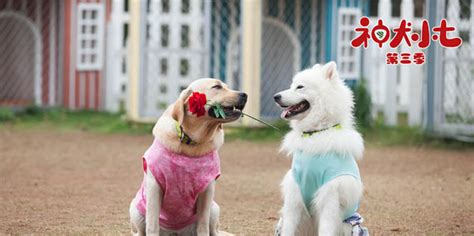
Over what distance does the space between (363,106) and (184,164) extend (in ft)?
26.9

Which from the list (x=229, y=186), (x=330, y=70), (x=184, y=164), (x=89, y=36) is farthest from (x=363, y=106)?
(x=184, y=164)

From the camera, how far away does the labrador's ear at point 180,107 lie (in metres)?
4.66

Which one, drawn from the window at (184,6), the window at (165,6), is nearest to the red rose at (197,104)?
the window at (184,6)

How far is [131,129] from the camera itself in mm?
12516

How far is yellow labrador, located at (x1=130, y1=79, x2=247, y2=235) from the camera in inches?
180

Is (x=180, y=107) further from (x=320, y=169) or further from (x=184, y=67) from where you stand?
(x=184, y=67)

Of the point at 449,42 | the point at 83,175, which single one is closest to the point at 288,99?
the point at 83,175

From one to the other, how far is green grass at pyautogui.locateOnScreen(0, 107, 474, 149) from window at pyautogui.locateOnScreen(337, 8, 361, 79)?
3.15 feet

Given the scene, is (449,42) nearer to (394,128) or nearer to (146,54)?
(394,128)

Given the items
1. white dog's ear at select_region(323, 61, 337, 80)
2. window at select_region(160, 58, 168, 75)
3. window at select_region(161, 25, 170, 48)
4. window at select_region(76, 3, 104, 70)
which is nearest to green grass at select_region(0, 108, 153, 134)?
window at select_region(160, 58, 168, 75)

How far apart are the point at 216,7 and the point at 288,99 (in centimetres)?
848

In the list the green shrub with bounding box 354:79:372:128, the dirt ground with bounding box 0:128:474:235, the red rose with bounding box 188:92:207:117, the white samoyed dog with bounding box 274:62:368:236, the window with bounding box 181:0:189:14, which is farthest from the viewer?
the window with bounding box 181:0:189:14

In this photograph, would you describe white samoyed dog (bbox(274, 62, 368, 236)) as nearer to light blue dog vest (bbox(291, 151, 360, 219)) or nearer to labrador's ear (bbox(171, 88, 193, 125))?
light blue dog vest (bbox(291, 151, 360, 219))

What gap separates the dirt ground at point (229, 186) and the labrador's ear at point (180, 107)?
1191 mm
